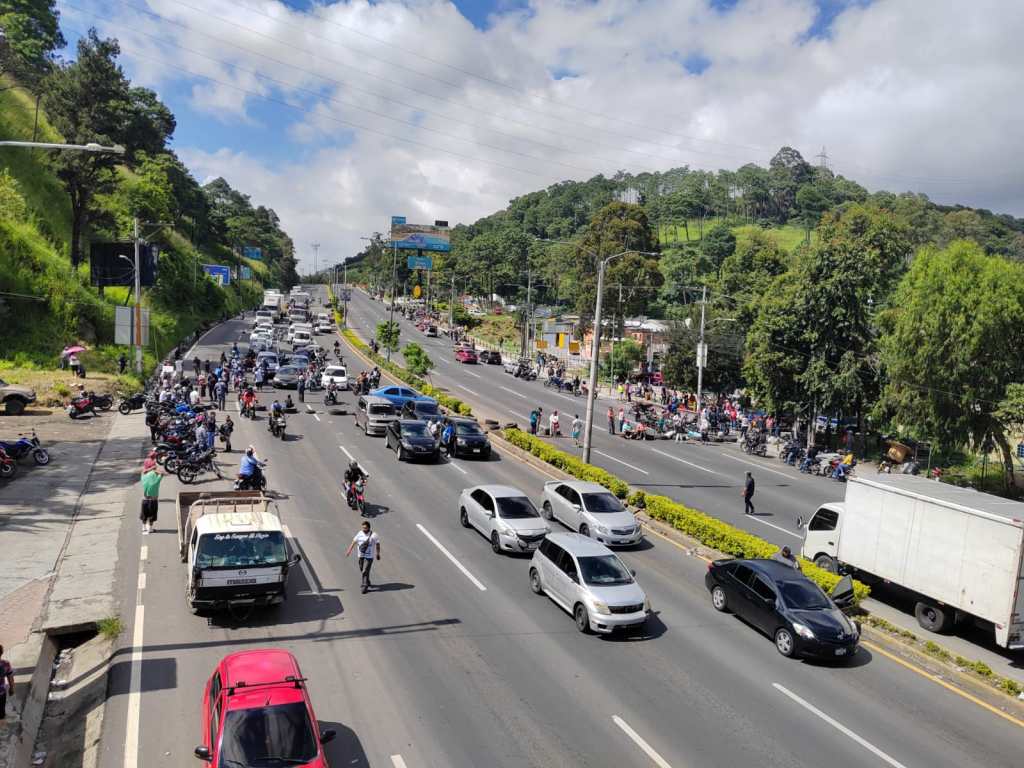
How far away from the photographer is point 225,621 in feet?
44.0

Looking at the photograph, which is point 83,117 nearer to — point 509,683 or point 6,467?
point 6,467

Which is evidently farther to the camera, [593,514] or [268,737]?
[593,514]

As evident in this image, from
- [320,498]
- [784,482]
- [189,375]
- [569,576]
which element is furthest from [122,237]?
[569,576]

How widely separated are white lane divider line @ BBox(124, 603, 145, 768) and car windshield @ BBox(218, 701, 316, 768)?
6.59ft

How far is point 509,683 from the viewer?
1189 cm

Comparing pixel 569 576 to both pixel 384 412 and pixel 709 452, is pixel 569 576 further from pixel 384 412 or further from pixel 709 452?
pixel 709 452

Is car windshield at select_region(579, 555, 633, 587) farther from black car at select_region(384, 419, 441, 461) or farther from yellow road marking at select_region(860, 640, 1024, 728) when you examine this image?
black car at select_region(384, 419, 441, 461)

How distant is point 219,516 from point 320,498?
8562 millimetres

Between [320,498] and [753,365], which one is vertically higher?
[753,365]

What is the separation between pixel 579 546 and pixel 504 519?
3.73 meters

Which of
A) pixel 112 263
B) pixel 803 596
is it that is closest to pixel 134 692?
pixel 803 596

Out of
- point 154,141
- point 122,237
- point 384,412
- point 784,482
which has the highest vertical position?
point 154,141

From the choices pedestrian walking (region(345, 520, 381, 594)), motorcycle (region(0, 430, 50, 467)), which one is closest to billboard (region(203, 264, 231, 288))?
motorcycle (region(0, 430, 50, 467))

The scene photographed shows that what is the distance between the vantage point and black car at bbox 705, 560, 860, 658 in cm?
1364
